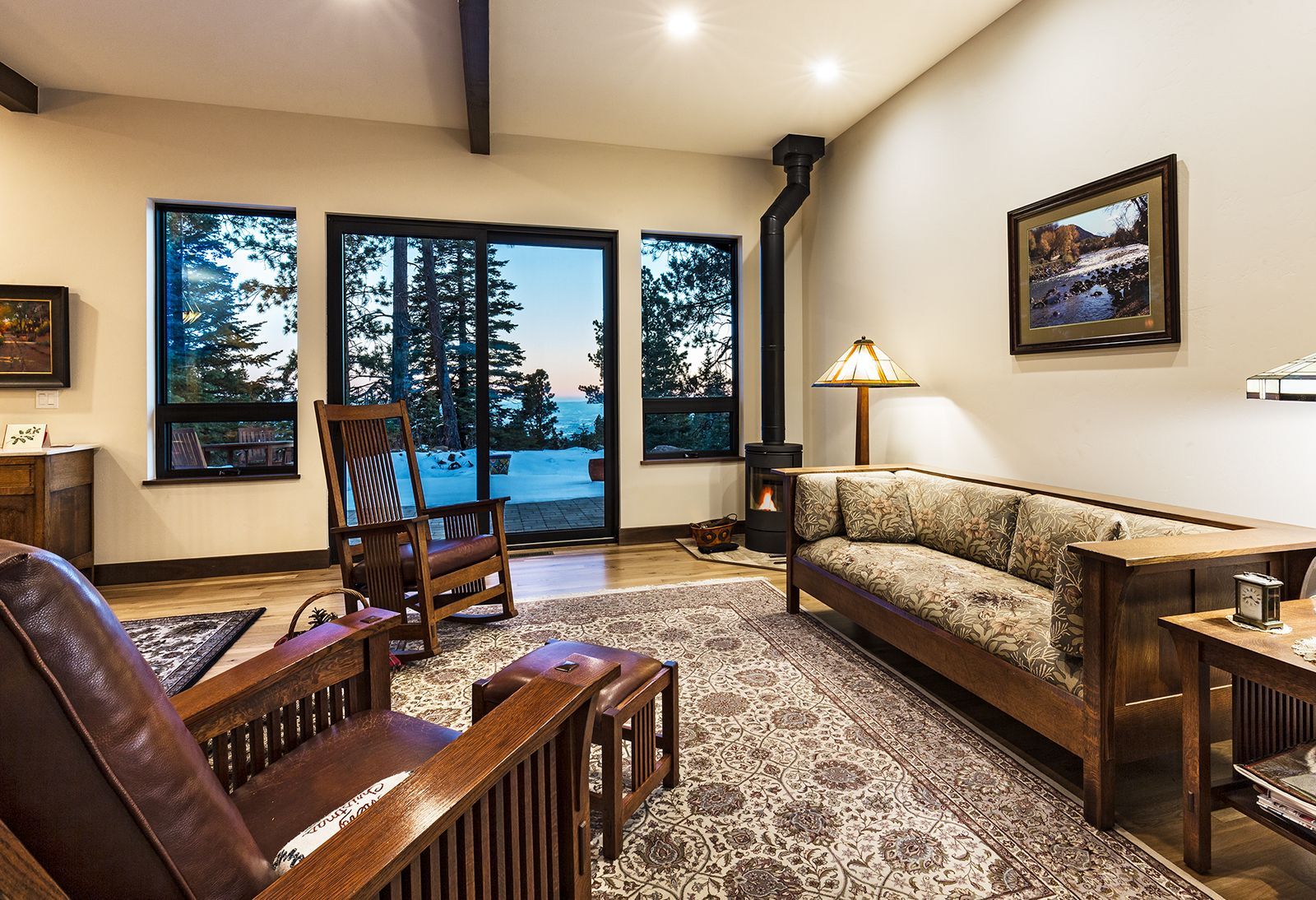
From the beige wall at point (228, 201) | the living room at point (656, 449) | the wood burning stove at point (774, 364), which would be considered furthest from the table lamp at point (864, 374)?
the beige wall at point (228, 201)

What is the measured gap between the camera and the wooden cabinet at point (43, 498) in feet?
11.5

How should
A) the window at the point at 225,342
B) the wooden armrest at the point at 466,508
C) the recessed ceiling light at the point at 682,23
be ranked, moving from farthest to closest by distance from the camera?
1. the window at the point at 225,342
2. the wooden armrest at the point at 466,508
3. the recessed ceiling light at the point at 682,23

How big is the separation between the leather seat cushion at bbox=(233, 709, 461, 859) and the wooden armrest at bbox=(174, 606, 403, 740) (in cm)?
13

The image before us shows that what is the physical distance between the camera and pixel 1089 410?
9.37ft

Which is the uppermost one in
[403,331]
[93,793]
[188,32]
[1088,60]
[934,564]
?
[188,32]

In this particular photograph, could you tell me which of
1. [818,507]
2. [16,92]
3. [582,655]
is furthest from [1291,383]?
[16,92]

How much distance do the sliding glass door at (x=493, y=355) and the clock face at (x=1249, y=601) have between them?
150 inches

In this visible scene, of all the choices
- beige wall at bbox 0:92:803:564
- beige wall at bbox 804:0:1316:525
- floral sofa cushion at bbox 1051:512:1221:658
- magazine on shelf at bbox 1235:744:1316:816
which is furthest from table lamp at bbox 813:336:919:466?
magazine on shelf at bbox 1235:744:1316:816

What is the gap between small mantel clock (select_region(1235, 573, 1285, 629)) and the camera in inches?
58.2

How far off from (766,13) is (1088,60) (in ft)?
4.85

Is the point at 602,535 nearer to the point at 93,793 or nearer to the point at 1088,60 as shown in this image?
the point at 1088,60

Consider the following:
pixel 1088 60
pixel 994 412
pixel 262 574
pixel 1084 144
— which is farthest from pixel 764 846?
pixel 262 574

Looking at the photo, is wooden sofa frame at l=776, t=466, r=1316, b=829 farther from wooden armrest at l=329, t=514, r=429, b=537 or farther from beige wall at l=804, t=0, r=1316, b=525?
wooden armrest at l=329, t=514, r=429, b=537

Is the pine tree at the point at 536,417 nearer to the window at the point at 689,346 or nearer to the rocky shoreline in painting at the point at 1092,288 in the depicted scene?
the window at the point at 689,346
